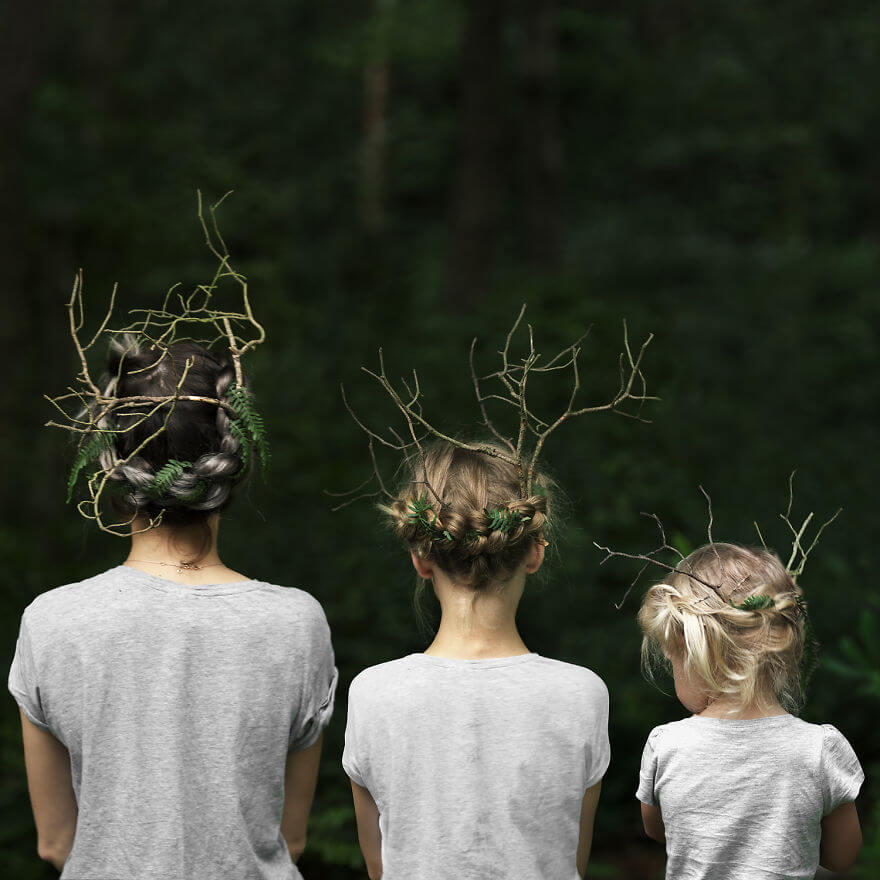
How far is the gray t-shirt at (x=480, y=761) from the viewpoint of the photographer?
94.8 inches

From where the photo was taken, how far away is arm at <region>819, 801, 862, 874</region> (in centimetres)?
255

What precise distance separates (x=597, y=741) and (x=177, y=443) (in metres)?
1.16

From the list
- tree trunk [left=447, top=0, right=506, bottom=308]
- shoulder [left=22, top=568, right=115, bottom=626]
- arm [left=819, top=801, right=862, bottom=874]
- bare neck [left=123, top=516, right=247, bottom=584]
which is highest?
tree trunk [left=447, top=0, right=506, bottom=308]

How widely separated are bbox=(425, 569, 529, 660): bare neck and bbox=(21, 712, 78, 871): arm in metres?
0.88

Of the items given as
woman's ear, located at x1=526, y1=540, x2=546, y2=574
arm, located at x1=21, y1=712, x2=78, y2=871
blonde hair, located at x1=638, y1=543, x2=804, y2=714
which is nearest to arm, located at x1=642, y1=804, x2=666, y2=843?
blonde hair, located at x1=638, y1=543, x2=804, y2=714

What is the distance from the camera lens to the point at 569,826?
247 cm

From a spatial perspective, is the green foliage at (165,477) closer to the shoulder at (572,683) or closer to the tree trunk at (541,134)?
the shoulder at (572,683)

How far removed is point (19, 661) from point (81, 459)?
48 centimetres

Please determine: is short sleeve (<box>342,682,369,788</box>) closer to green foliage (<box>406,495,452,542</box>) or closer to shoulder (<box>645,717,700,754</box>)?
green foliage (<box>406,495,452,542</box>)

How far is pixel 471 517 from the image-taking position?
2.58 m

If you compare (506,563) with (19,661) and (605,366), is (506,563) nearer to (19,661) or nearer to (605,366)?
(19,661)

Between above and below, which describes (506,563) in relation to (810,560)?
above

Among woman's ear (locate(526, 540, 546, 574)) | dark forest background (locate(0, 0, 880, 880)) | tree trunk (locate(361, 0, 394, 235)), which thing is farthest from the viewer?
tree trunk (locate(361, 0, 394, 235))

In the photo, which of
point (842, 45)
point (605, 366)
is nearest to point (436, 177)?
point (842, 45)
